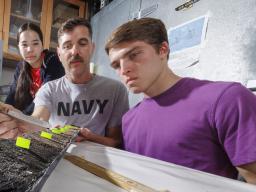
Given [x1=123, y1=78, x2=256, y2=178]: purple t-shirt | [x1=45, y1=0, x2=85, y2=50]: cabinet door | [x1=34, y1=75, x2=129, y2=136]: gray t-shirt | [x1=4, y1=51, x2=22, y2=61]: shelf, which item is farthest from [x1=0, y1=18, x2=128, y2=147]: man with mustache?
[x1=45, y1=0, x2=85, y2=50]: cabinet door

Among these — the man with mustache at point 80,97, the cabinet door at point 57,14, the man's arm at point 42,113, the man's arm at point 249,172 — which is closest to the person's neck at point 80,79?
the man with mustache at point 80,97

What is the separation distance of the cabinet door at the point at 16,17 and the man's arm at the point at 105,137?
1680 mm

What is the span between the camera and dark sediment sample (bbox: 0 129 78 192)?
39 centimetres

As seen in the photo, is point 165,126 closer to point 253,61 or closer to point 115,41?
point 115,41

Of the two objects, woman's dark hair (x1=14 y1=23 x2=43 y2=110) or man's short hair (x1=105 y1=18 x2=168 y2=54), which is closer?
man's short hair (x1=105 y1=18 x2=168 y2=54)

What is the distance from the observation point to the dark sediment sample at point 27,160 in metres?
0.39

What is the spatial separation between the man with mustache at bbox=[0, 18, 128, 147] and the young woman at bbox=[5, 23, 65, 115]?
0.40 metres

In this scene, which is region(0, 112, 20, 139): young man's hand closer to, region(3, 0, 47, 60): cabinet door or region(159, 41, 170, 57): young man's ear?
region(159, 41, 170, 57): young man's ear

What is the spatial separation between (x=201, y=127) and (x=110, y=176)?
0.33 meters

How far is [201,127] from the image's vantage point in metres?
0.74

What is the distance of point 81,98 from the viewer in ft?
4.08

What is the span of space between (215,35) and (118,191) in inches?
41.8

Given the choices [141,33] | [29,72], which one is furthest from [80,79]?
[29,72]

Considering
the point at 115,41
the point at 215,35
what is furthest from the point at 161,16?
the point at 115,41
